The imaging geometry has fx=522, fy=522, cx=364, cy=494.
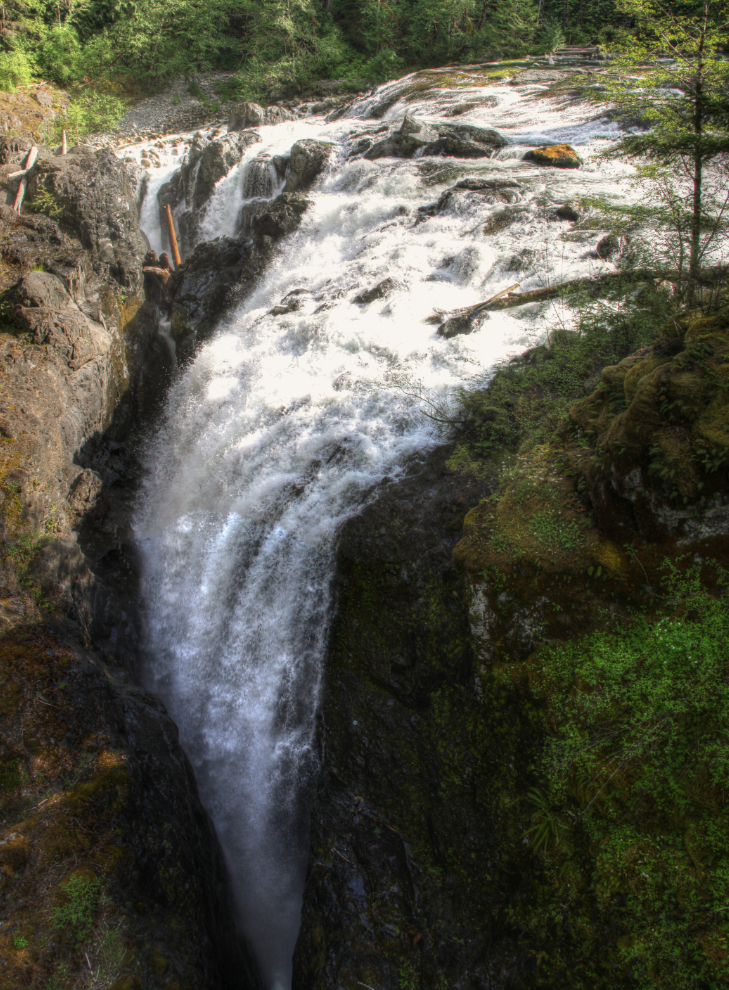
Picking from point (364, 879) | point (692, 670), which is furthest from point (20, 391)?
point (692, 670)

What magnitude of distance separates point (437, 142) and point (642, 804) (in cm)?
1722

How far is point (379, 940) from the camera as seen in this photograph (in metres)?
5.00

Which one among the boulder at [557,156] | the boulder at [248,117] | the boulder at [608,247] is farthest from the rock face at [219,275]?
the boulder at [248,117]

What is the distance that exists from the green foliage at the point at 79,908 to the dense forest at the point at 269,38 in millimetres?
30407

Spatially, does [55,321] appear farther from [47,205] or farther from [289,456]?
[289,456]

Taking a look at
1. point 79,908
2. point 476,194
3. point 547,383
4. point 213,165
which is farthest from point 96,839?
point 213,165

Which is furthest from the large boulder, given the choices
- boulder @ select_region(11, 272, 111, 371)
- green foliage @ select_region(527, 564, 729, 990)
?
green foliage @ select_region(527, 564, 729, 990)

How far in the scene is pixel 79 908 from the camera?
427 cm

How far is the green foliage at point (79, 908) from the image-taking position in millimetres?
4160

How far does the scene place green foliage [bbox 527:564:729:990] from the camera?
11.0ft

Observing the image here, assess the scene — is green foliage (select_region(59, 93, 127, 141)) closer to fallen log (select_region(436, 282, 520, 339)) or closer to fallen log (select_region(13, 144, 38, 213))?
fallen log (select_region(13, 144, 38, 213))

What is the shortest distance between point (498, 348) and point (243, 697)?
6.79m

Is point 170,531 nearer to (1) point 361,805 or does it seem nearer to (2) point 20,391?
(2) point 20,391

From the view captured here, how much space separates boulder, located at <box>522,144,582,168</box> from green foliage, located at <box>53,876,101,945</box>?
17.0 m
